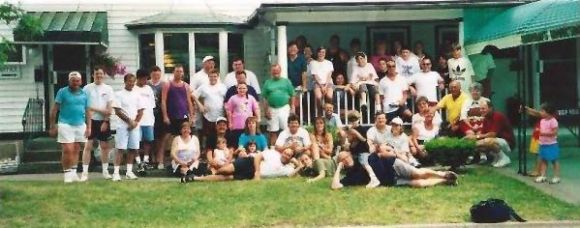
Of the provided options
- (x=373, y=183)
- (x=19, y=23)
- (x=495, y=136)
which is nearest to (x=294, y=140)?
(x=373, y=183)

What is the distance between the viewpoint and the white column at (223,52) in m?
18.9

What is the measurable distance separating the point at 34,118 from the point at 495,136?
10513 mm

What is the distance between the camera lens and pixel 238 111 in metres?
14.2

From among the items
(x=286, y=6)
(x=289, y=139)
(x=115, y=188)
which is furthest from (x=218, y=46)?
(x=115, y=188)

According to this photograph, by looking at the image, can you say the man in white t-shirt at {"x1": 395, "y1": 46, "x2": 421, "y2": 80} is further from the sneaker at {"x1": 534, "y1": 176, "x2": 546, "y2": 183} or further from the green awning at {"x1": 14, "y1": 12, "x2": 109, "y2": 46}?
the green awning at {"x1": 14, "y1": 12, "x2": 109, "y2": 46}

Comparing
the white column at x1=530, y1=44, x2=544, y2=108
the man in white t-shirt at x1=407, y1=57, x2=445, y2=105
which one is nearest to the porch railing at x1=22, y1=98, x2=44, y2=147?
the man in white t-shirt at x1=407, y1=57, x2=445, y2=105

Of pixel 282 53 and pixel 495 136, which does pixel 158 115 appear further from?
pixel 495 136

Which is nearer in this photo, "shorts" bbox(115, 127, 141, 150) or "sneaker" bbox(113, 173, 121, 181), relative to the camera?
"sneaker" bbox(113, 173, 121, 181)

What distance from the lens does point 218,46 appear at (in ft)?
63.1

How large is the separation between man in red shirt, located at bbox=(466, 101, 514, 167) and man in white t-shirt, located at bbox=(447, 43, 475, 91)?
1.58 metres

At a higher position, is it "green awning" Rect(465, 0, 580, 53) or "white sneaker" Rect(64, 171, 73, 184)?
"green awning" Rect(465, 0, 580, 53)

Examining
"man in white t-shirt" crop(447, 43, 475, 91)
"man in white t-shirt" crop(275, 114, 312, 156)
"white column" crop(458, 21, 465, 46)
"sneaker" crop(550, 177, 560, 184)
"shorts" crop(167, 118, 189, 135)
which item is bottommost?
"sneaker" crop(550, 177, 560, 184)

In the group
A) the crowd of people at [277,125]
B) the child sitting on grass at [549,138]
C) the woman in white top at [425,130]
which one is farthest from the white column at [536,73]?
the child sitting on grass at [549,138]

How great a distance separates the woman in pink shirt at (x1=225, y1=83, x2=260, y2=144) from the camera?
1424cm
